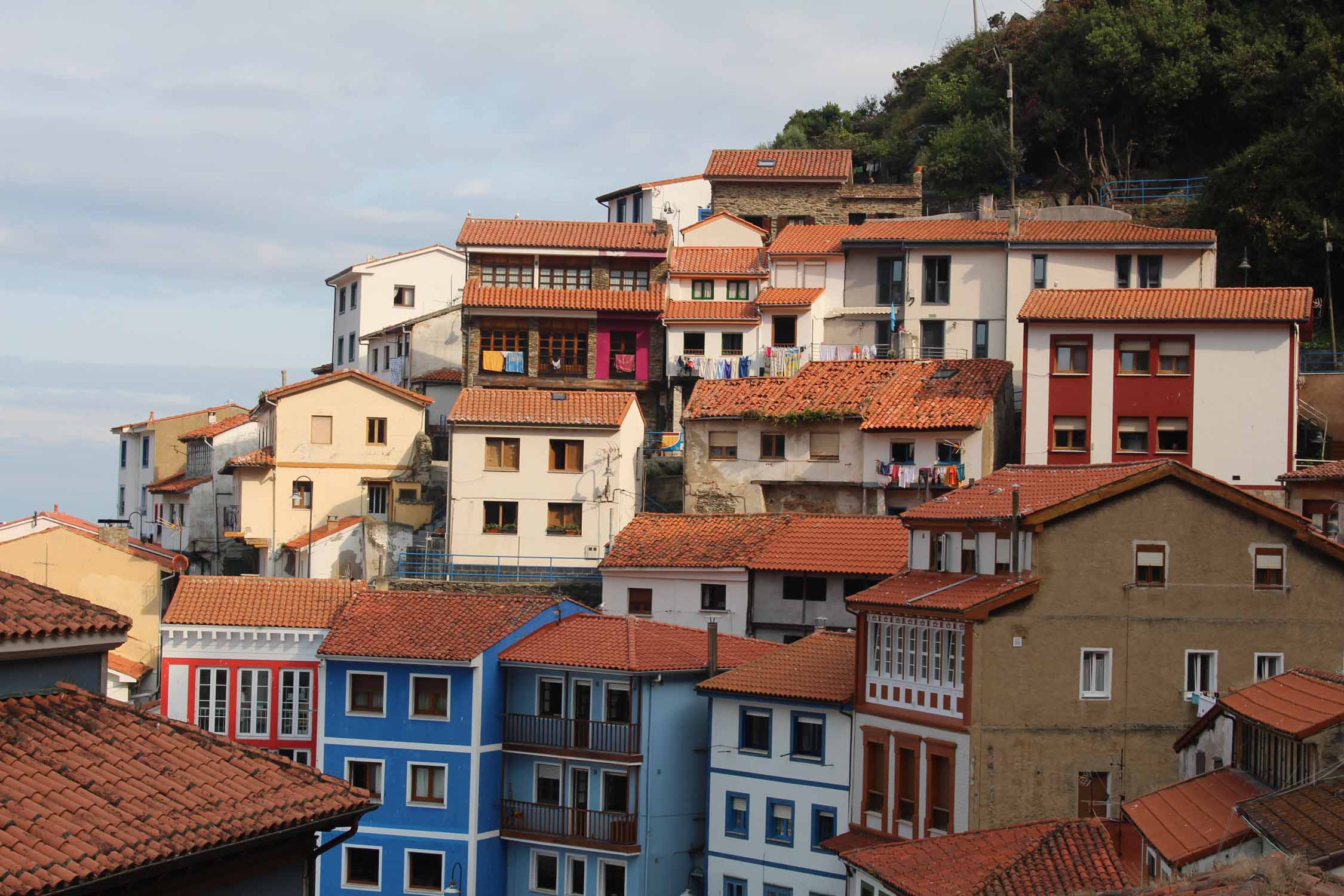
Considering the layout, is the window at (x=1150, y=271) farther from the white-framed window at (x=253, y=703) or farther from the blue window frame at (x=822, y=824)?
the white-framed window at (x=253, y=703)

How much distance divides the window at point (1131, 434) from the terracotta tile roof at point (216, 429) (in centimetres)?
3644

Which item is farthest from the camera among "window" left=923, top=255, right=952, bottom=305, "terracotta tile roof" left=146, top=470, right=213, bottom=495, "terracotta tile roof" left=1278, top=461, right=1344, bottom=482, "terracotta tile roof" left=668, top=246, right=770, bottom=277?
"terracotta tile roof" left=146, top=470, right=213, bottom=495

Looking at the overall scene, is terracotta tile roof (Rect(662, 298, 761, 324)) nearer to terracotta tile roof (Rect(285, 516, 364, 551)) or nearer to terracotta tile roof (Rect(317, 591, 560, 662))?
terracotta tile roof (Rect(285, 516, 364, 551))

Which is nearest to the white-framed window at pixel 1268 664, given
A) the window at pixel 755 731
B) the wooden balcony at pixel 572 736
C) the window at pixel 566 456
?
the window at pixel 755 731

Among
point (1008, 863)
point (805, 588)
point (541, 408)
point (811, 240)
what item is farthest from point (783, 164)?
point (1008, 863)

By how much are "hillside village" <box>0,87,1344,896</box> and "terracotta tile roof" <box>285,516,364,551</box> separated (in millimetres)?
206

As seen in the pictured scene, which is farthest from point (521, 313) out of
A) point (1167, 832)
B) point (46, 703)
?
point (46, 703)

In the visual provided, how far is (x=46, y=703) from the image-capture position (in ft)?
46.7

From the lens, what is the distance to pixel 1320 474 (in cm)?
4475

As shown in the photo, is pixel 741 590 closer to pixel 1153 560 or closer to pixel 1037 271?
pixel 1153 560

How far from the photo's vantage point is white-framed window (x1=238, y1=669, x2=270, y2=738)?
45094 mm

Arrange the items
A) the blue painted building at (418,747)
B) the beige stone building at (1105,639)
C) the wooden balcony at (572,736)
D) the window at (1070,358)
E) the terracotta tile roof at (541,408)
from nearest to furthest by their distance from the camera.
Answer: the beige stone building at (1105,639)
the wooden balcony at (572,736)
the blue painted building at (418,747)
the window at (1070,358)
the terracotta tile roof at (541,408)

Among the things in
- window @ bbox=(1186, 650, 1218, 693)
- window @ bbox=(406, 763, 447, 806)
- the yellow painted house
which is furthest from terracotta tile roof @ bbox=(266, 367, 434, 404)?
window @ bbox=(1186, 650, 1218, 693)

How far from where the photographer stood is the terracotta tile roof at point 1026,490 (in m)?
34.4
